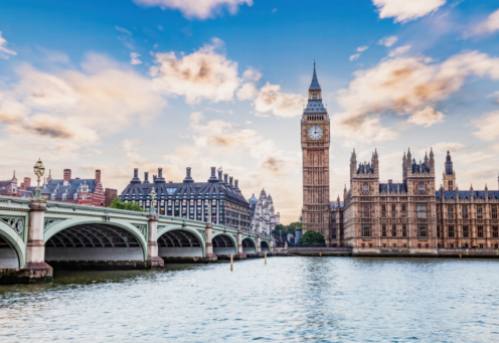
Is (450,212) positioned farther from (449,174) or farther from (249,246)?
(249,246)

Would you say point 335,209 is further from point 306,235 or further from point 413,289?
point 413,289

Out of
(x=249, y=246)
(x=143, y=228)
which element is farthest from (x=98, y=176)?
(x=143, y=228)

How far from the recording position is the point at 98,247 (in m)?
60.5

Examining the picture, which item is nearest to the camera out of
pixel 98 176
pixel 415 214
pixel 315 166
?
pixel 98 176

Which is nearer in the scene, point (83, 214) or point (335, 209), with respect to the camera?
point (83, 214)

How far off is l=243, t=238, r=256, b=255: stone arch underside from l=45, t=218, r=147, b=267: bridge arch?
57954 millimetres

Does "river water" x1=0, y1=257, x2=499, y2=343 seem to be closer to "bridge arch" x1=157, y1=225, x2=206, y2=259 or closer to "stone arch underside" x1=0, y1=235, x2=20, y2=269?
"stone arch underside" x1=0, y1=235, x2=20, y2=269

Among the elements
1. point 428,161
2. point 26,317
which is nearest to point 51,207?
point 26,317

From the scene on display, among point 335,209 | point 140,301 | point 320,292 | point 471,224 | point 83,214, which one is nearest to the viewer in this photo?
point 140,301

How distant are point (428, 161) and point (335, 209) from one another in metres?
36.3

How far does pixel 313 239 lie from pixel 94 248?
90.1 m

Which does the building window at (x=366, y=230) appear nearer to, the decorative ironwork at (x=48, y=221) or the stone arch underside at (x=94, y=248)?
the stone arch underside at (x=94, y=248)

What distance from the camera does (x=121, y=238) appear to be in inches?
2303

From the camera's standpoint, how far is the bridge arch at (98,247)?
56906 millimetres
